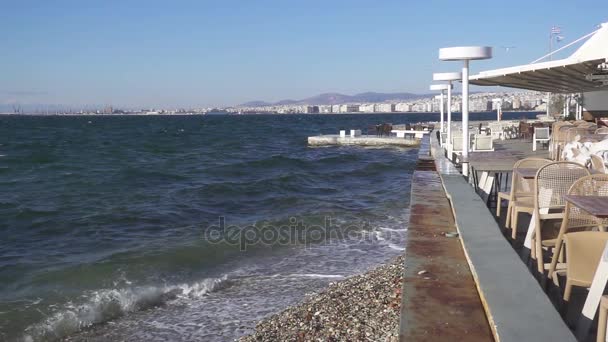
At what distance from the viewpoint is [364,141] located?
32.7 meters

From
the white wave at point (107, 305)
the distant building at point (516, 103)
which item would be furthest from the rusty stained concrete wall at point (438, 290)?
the distant building at point (516, 103)

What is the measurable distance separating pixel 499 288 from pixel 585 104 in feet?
72.5

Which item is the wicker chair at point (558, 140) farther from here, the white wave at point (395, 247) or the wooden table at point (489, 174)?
the white wave at point (395, 247)

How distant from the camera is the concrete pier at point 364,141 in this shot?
3033cm

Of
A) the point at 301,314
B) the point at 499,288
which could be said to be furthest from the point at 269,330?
the point at 499,288

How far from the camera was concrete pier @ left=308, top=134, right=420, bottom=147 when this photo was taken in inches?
1194

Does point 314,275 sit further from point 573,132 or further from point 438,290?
point 573,132

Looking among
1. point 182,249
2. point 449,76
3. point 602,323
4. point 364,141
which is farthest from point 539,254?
point 364,141

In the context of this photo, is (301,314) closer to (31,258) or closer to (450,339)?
(450,339)

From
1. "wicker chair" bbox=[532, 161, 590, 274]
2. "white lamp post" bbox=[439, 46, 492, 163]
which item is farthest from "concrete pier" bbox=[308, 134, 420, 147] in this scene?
"wicker chair" bbox=[532, 161, 590, 274]

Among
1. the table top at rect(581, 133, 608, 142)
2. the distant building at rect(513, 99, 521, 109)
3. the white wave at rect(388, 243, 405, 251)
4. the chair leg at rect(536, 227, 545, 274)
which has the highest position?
the distant building at rect(513, 99, 521, 109)

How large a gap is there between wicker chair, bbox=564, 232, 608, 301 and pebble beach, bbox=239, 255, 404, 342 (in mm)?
1443

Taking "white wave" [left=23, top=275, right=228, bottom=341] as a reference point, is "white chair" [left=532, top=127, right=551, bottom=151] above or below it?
above

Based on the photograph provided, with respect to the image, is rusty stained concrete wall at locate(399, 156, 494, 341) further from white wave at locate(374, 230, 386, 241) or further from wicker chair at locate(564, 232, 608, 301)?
white wave at locate(374, 230, 386, 241)
